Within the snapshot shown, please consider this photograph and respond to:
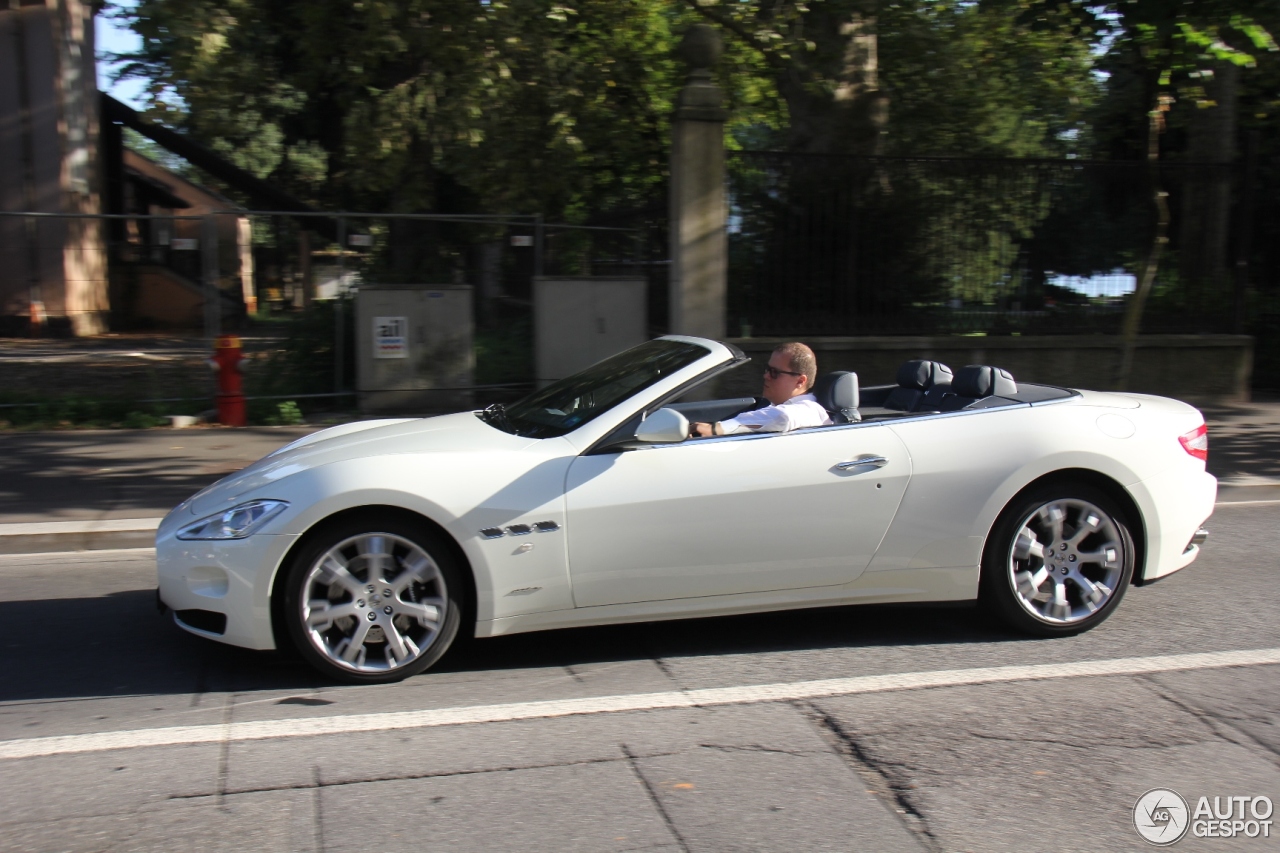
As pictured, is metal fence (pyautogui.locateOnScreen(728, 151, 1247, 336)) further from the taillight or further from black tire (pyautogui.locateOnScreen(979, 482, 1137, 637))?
black tire (pyautogui.locateOnScreen(979, 482, 1137, 637))

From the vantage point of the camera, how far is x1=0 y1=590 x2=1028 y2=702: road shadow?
468 centimetres

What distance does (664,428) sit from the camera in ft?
15.2

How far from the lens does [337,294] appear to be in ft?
40.3

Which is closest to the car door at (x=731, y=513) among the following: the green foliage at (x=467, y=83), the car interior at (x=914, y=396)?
the car interior at (x=914, y=396)

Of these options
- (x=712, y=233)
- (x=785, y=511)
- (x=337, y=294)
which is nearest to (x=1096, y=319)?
(x=712, y=233)

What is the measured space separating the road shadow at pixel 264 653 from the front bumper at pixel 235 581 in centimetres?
25

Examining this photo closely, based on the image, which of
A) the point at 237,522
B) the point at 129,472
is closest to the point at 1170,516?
the point at 237,522

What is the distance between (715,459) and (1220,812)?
2211 millimetres

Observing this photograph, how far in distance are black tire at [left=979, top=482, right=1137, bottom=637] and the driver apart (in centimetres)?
98

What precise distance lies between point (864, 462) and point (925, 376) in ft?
4.07

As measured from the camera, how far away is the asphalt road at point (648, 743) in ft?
11.1

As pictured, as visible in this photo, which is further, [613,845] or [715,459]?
[715,459]

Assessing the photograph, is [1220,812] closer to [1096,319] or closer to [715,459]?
[715,459]

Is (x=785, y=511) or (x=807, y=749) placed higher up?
(x=785, y=511)
